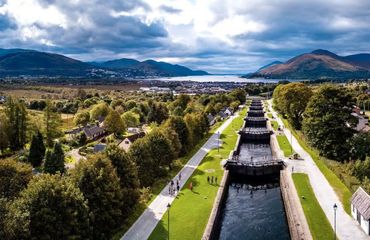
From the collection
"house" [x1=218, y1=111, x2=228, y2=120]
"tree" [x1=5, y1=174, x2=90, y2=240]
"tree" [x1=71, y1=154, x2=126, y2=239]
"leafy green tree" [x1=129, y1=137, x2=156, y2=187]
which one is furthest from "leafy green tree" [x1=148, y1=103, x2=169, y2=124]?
"tree" [x1=5, y1=174, x2=90, y2=240]

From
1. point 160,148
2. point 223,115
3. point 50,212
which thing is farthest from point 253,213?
point 223,115

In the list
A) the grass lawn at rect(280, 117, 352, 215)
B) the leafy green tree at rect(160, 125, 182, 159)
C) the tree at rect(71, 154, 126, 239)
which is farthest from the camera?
the leafy green tree at rect(160, 125, 182, 159)

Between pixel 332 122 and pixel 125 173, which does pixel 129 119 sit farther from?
pixel 125 173

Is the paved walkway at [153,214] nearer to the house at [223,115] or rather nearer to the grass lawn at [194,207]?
the grass lawn at [194,207]

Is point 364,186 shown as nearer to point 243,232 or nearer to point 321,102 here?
point 243,232

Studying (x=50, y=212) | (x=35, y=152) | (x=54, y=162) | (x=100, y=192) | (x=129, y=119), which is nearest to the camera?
(x=50, y=212)

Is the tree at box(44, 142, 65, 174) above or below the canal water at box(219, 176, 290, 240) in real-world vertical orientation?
above

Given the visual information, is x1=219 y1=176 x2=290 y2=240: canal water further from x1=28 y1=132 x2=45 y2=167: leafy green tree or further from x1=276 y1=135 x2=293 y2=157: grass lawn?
x1=28 y1=132 x2=45 y2=167: leafy green tree
